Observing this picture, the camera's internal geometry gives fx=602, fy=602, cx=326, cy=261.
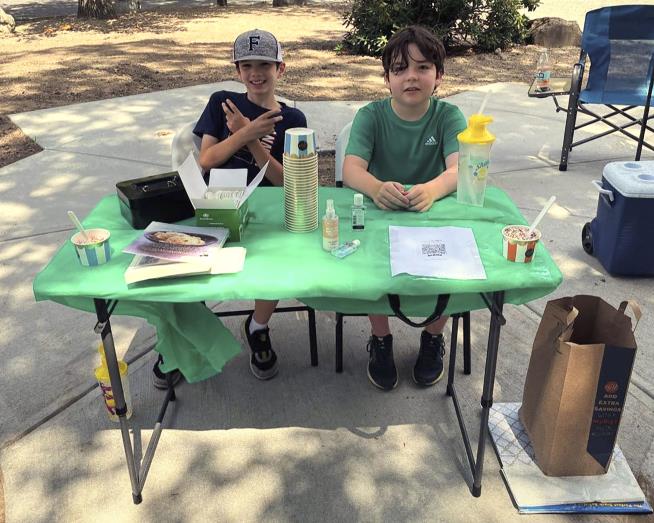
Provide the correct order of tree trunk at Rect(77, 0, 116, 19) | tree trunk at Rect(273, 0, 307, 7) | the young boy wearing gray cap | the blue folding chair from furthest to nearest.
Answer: tree trunk at Rect(273, 0, 307, 7)
tree trunk at Rect(77, 0, 116, 19)
the blue folding chair
the young boy wearing gray cap

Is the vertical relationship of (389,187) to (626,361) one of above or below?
above

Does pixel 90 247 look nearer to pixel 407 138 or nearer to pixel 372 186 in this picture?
pixel 372 186

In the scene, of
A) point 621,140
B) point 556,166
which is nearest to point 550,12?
point 621,140

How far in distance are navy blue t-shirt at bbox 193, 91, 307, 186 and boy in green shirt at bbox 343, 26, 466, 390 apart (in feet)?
1.18

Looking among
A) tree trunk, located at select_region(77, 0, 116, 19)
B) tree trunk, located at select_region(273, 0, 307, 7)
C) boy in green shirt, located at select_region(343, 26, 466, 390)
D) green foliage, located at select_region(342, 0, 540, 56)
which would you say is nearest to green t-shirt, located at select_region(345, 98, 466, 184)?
boy in green shirt, located at select_region(343, 26, 466, 390)

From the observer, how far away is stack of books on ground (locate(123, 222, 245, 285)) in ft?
5.72

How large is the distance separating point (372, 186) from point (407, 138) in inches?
14.7

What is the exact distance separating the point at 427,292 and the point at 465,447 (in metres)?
0.86

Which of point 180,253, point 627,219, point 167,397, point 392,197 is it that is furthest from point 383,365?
point 627,219

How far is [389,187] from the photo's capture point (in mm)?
2258

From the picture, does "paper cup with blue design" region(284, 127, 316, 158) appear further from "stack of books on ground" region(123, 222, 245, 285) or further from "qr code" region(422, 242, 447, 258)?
"qr code" region(422, 242, 447, 258)

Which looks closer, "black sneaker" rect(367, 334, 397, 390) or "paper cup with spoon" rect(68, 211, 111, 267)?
"paper cup with spoon" rect(68, 211, 111, 267)

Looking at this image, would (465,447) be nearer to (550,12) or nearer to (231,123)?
(231,123)

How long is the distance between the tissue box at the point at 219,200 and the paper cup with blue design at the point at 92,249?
0.31 m
